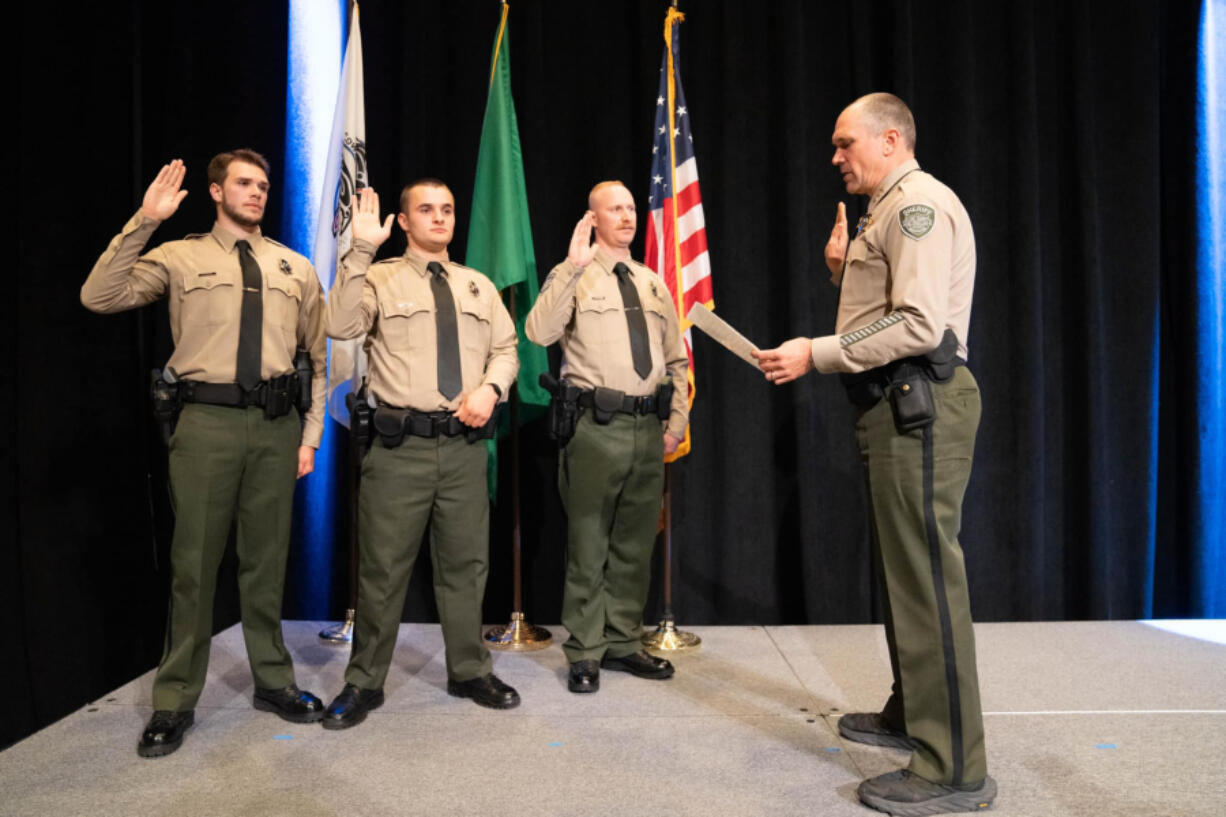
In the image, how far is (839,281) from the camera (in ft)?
9.37

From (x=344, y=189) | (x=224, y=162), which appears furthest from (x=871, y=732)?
(x=344, y=189)

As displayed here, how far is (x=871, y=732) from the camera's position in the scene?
2715mm

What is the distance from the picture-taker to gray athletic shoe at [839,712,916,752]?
2.68m

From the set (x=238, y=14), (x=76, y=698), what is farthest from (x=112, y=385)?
(x=238, y=14)

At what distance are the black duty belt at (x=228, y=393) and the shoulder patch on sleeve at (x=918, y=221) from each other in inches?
76.2

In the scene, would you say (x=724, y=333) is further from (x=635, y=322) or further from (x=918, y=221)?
(x=635, y=322)

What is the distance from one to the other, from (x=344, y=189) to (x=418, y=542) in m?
1.67

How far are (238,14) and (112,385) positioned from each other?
1918mm

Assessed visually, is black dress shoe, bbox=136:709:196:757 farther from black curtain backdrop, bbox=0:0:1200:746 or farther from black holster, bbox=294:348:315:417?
black curtain backdrop, bbox=0:0:1200:746

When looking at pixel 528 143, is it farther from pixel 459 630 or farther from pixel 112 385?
pixel 459 630

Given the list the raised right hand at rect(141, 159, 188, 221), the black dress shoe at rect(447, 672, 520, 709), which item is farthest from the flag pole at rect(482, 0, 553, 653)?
the raised right hand at rect(141, 159, 188, 221)

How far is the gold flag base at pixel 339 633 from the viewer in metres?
3.86

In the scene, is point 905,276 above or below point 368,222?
below

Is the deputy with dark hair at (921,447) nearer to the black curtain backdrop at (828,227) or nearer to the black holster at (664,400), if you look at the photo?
the black holster at (664,400)
